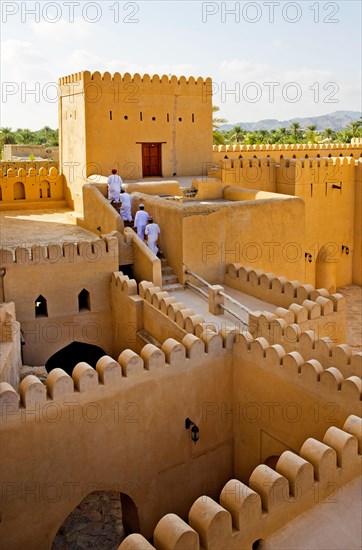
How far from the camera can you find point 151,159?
1823 centimetres

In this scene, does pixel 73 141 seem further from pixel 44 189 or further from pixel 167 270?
pixel 167 270

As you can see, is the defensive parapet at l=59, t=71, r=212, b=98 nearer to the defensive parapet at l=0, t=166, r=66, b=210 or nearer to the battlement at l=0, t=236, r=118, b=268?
the defensive parapet at l=0, t=166, r=66, b=210

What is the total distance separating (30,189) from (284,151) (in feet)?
35.5

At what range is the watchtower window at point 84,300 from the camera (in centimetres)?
Result: 1200

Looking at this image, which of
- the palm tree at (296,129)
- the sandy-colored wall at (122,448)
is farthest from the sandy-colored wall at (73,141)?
the palm tree at (296,129)

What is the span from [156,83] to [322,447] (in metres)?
14.3

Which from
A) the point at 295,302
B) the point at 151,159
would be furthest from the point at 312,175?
the point at 295,302

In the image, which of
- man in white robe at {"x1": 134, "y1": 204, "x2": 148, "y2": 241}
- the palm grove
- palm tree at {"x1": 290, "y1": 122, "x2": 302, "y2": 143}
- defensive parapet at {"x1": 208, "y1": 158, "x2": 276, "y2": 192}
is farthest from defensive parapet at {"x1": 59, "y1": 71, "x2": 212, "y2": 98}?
palm tree at {"x1": 290, "y1": 122, "x2": 302, "y2": 143}

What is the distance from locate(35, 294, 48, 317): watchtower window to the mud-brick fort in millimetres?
131

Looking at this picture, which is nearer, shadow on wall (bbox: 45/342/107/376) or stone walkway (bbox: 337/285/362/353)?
shadow on wall (bbox: 45/342/107/376)

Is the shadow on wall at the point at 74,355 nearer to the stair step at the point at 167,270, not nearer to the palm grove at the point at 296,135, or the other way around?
the stair step at the point at 167,270

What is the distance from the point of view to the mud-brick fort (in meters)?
5.66

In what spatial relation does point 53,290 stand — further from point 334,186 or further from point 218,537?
point 334,186

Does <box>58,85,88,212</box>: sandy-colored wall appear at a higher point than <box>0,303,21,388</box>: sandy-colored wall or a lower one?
higher
